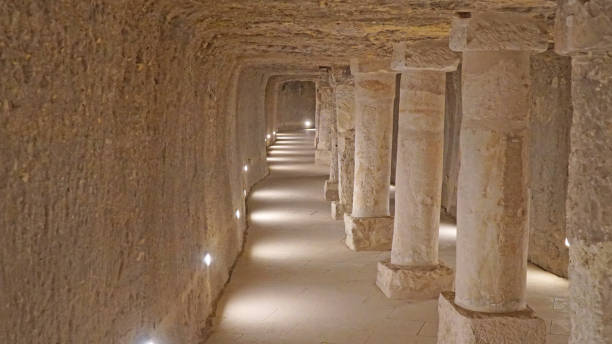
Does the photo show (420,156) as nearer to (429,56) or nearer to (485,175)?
(429,56)

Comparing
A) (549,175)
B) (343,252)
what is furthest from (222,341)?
(549,175)

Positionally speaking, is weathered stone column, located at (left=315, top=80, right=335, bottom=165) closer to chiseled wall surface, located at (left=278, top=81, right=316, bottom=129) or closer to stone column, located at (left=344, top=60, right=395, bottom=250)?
stone column, located at (left=344, top=60, right=395, bottom=250)

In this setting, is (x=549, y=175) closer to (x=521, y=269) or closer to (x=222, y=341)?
(x=521, y=269)

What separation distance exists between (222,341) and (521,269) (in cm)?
312

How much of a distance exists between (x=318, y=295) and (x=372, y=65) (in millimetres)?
3904

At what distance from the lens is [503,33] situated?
5.61 m

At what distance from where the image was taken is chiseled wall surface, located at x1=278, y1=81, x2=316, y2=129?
41031 millimetres

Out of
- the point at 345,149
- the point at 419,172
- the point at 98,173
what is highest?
the point at 98,173

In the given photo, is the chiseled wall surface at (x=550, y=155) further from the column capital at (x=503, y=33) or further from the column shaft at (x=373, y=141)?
the column capital at (x=503, y=33)

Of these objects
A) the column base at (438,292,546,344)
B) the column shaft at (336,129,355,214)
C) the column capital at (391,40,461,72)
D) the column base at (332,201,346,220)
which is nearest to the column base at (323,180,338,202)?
the column base at (332,201,346,220)

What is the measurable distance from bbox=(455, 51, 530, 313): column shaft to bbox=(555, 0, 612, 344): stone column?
8.48ft

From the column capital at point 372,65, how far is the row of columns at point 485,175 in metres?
0.02

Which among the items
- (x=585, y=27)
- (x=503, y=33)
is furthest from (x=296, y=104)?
(x=585, y=27)

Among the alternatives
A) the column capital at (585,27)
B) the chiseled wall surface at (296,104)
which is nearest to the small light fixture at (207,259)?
the column capital at (585,27)
